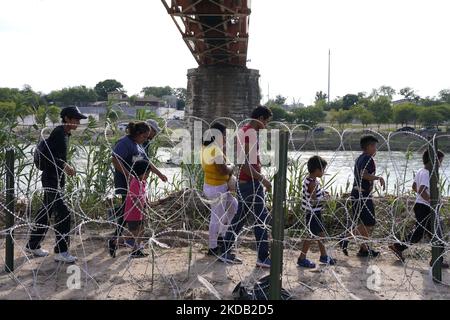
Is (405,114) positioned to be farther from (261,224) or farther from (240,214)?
(261,224)

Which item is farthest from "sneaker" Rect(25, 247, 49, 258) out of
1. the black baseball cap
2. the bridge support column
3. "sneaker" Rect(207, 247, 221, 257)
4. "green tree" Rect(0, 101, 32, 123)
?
the bridge support column

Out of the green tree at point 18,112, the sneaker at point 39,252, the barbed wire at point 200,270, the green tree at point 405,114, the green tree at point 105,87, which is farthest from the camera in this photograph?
the green tree at point 105,87

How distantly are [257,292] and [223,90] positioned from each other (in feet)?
44.6

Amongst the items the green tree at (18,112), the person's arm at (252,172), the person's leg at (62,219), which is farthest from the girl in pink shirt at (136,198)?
the green tree at (18,112)

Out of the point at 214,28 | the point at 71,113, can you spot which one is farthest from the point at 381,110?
the point at 71,113

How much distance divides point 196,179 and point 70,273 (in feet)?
9.42

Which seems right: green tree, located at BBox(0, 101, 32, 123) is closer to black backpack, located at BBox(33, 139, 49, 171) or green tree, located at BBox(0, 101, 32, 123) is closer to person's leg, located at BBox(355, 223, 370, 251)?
black backpack, located at BBox(33, 139, 49, 171)

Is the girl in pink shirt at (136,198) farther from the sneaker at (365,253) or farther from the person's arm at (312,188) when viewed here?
the sneaker at (365,253)

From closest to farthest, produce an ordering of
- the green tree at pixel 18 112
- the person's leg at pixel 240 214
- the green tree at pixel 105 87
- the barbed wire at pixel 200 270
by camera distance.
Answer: the barbed wire at pixel 200 270, the person's leg at pixel 240 214, the green tree at pixel 18 112, the green tree at pixel 105 87

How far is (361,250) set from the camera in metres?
5.46

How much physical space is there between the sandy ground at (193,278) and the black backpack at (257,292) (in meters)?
0.14

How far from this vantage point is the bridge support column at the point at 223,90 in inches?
658

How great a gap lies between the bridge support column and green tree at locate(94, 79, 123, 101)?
55193mm

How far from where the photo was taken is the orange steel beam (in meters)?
11.7
